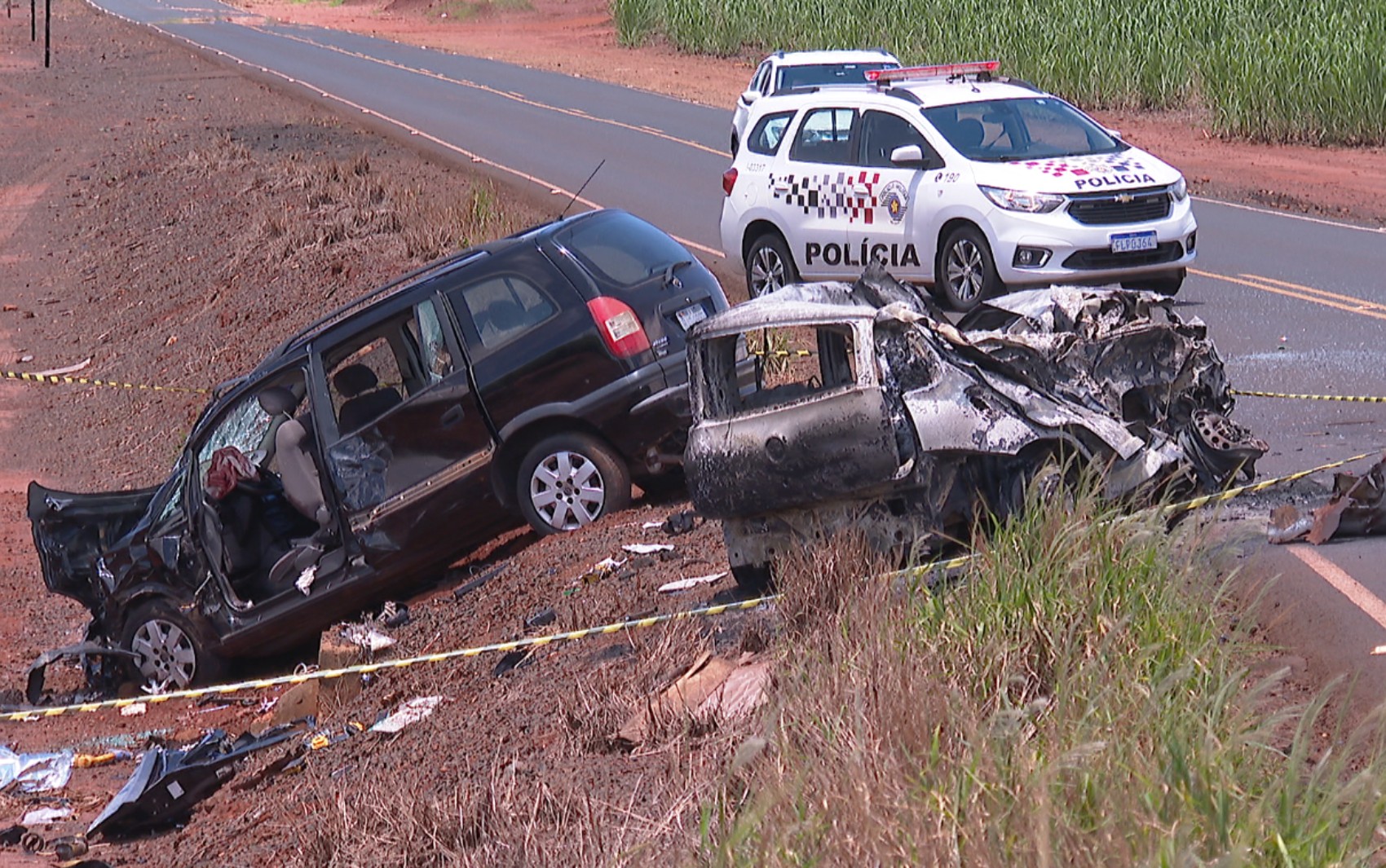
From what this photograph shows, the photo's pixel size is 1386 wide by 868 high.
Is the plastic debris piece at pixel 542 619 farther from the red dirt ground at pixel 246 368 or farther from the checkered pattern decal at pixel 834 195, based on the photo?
the checkered pattern decal at pixel 834 195

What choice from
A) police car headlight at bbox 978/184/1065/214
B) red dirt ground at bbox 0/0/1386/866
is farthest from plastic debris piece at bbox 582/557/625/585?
police car headlight at bbox 978/184/1065/214

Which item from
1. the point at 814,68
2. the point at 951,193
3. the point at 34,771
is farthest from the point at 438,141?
the point at 34,771

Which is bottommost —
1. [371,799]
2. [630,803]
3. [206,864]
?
[206,864]

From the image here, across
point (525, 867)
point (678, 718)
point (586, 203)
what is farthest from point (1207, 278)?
point (525, 867)

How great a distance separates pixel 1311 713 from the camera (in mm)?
4008

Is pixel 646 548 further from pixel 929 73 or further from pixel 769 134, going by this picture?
pixel 929 73

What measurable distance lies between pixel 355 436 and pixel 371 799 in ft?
13.1

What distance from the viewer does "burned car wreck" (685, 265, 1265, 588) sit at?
7539 millimetres

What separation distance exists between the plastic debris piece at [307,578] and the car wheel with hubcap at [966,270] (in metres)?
6.40

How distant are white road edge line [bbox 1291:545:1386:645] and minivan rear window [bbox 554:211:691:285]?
4.14 meters

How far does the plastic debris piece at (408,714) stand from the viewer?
780cm

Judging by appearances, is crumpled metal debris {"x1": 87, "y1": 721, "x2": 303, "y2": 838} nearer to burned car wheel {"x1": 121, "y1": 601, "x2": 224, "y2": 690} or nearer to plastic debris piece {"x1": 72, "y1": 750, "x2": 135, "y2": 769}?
plastic debris piece {"x1": 72, "y1": 750, "x2": 135, "y2": 769}

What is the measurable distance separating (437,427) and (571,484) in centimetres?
85

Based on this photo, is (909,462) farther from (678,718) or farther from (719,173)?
(719,173)
